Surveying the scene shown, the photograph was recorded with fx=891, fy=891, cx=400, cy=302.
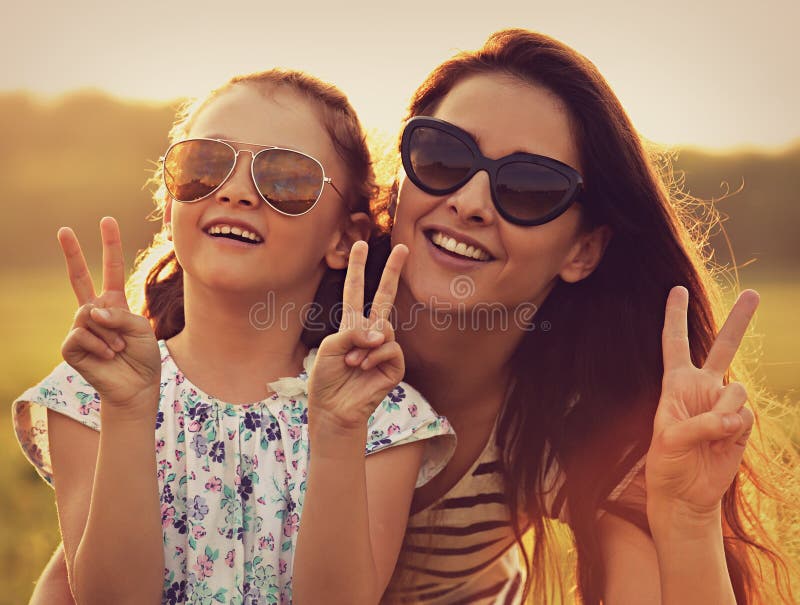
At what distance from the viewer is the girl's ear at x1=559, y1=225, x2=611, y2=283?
135 inches

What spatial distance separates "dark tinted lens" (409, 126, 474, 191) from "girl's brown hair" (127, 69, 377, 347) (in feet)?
0.70

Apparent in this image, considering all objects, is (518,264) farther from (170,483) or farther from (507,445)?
(170,483)

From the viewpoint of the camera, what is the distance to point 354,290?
2420 millimetres

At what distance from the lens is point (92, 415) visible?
2.77 meters

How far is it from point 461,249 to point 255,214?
0.74 m

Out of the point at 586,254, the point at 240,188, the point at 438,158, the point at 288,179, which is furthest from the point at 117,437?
the point at 586,254

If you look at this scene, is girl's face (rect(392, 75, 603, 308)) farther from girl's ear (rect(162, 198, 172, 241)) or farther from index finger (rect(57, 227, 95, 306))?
index finger (rect(57, 227, 95, 306))

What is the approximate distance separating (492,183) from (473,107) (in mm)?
311

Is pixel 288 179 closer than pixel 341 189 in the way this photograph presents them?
Yes

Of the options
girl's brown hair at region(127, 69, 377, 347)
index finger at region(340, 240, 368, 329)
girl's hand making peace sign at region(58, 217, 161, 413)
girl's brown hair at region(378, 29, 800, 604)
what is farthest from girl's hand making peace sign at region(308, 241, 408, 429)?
girl's brown hair at region(378, 29, 800, 604)

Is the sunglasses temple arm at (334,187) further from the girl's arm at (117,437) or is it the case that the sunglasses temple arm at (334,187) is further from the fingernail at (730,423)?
the fingernail at (730,423)

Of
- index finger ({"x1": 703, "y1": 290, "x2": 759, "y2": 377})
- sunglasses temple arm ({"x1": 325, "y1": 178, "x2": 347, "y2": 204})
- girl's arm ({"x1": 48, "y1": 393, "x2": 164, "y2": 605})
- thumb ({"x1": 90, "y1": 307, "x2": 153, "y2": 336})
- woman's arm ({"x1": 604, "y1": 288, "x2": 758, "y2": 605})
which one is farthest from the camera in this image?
sunglasses temple arm ({"x1": 325, "y1": 178, "x2": 347, "y2": 204})

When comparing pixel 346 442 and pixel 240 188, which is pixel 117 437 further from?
pixel 240 188

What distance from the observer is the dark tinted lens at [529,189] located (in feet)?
10.1
